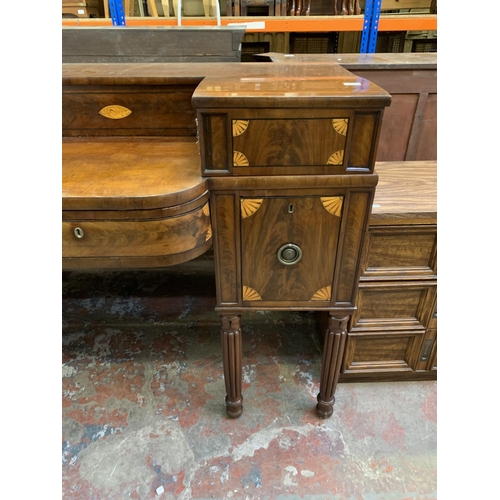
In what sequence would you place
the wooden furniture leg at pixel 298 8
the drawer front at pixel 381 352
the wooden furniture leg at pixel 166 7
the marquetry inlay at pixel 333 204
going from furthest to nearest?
the wooden furniture leg at pixel 298 8
the wooden furniture leg at pixel 166 7
the drawer front at pixel 381 352
the marquetry inlay at pixel 333 204

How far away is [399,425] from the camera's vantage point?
1.19 metres

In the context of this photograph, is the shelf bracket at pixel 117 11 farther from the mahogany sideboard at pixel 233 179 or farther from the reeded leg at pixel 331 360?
the reeded leg at pixel 331 360

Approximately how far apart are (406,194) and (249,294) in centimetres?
57

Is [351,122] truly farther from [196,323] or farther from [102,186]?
[196,323]

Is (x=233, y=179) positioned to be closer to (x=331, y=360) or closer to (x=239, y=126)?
(x=239, y=126)

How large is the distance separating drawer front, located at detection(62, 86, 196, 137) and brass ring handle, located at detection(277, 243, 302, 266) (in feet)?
1.55

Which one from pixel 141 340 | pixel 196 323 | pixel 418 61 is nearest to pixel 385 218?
pixel 418 61

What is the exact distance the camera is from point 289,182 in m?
0.81

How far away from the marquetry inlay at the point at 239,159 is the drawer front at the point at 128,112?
37cm

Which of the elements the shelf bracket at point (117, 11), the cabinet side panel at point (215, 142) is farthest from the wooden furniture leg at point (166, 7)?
the cabinet side panel at point (215, 142)

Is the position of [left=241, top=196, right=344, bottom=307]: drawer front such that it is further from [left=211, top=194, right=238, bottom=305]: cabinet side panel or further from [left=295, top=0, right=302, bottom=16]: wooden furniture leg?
[left=295, top=0, right=302, bottom=16]: wooden furniture leg

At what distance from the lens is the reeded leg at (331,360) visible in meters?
1.05

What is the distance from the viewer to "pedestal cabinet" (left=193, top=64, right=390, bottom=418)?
2.43 feet

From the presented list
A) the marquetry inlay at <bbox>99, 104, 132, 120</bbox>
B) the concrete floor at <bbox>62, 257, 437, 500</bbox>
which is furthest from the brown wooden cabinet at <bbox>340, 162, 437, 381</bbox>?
the marquetry inlay at <bbox>99, 104, 132, 120</bbox>
